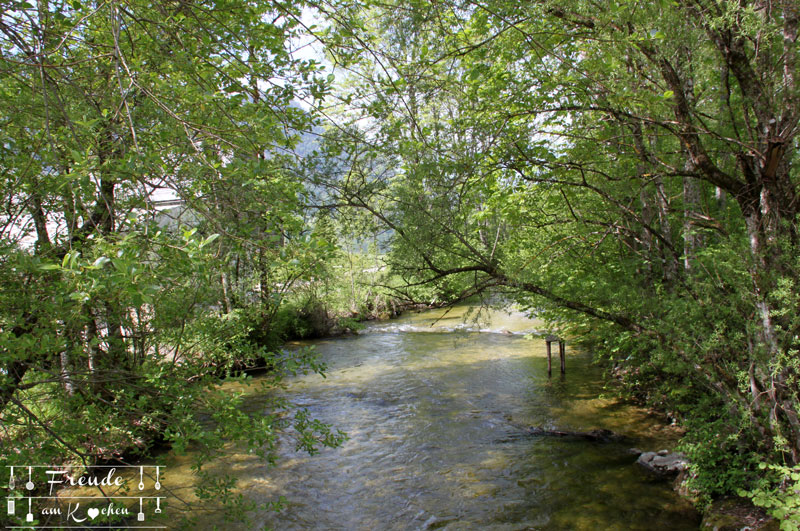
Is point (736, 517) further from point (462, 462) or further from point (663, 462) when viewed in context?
point (462, 462)

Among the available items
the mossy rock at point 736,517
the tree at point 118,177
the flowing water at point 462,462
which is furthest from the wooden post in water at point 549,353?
the tree at point 118,177

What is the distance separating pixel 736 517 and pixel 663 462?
1589mm

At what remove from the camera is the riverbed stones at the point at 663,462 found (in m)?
5.55

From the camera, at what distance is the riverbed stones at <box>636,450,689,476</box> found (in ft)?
18.2

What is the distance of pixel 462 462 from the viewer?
20.9ft

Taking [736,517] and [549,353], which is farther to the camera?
[549,353]

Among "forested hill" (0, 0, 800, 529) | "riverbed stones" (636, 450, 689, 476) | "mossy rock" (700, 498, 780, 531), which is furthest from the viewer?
"riverbed stones" (636, 450, 689, 476)

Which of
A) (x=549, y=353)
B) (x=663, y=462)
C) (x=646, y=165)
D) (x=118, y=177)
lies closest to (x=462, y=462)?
(x=663, y=462)

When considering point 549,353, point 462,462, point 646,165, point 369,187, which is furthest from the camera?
point 549,353

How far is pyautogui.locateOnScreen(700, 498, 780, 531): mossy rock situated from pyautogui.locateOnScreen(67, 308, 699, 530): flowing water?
0.27 m

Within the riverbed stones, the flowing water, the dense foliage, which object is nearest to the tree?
the dense foliage

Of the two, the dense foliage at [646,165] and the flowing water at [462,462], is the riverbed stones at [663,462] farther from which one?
the dense foliage at [646,165]

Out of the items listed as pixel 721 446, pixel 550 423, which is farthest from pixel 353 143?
pixel 550 423

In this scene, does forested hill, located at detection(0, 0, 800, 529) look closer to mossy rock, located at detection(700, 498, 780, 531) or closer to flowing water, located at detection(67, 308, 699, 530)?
mossy rock, located at detection(700, 498, 780, 531)
